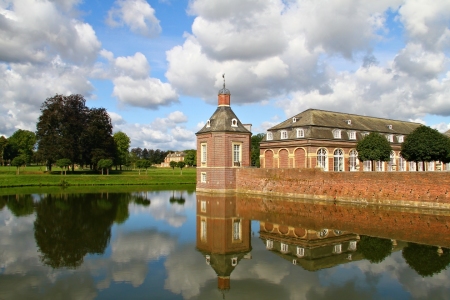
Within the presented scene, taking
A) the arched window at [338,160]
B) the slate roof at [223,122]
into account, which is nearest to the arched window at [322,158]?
the arched window at [338,160]

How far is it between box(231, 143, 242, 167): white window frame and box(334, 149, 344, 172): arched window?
8108 mm

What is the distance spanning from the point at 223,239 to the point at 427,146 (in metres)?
22.5

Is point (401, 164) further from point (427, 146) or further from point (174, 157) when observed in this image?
point (174, 157)

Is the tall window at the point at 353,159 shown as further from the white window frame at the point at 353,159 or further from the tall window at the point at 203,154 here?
the tall window at the point at 203,154

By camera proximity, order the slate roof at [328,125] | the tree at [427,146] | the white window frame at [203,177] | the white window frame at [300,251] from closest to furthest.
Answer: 1. the white window frame at [300,251]
2. the tree at [427,146]
3. the slate roof at [328,125]
4. the white window frame at [203,177]

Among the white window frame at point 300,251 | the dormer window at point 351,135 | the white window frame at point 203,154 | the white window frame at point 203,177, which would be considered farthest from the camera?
the dormer window at point 351,135

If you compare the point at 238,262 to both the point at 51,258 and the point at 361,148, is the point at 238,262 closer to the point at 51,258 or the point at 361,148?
the point at 51,258

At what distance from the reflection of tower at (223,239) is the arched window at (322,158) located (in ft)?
41.1

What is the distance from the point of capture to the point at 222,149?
31672 mm

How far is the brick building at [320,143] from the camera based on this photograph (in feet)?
106

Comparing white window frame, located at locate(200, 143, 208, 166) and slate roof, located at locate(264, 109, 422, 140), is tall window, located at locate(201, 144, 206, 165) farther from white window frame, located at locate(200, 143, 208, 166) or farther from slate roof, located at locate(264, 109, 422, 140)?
slate roof, located at locate(264, 109, 422, 140)

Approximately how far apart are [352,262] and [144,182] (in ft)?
→ 123

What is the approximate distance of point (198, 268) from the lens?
10359mm

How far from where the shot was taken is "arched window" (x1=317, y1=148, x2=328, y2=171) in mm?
32312
